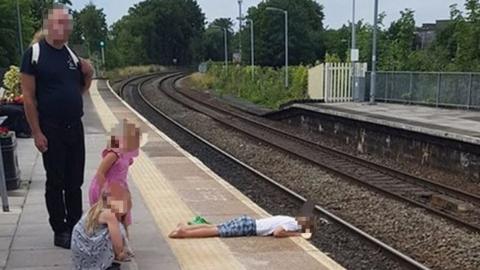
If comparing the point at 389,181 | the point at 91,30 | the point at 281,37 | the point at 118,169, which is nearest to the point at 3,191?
the point at 118,169

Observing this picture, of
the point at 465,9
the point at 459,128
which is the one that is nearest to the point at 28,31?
the point at 465,9

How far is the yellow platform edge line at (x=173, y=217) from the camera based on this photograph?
554 centimetres

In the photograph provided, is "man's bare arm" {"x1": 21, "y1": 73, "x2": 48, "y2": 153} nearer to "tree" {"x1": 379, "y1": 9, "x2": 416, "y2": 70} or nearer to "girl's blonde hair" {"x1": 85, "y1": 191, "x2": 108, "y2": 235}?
"girl's blonde hair" {"x1": 85, "y1": 191, "x2": 108, "y2": 235}

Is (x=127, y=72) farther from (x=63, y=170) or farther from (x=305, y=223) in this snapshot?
(x=63, y=170)

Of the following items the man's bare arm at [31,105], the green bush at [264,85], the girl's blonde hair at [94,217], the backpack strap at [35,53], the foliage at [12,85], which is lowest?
the green bush at [264,85]

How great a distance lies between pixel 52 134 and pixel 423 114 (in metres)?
15.5

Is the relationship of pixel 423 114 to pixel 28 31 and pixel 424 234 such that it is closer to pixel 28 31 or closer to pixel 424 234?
pixel 424 234

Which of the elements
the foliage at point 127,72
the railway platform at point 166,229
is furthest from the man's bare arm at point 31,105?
the foliage at point 127,72

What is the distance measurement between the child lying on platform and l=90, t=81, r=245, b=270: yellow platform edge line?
10 centimetres

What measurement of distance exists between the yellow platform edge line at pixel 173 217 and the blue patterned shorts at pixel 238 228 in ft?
0.47

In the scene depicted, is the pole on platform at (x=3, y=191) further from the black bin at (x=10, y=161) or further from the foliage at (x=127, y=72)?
the foliage at (x=127, y=72)

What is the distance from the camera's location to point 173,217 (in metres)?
7.20

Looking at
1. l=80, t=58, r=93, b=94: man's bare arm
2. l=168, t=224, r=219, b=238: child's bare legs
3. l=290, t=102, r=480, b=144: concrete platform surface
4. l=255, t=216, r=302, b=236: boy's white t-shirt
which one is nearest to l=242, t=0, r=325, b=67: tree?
l=290, t=102, r=480, b=144: concrete platform surface

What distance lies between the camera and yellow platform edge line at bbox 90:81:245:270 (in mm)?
5535
